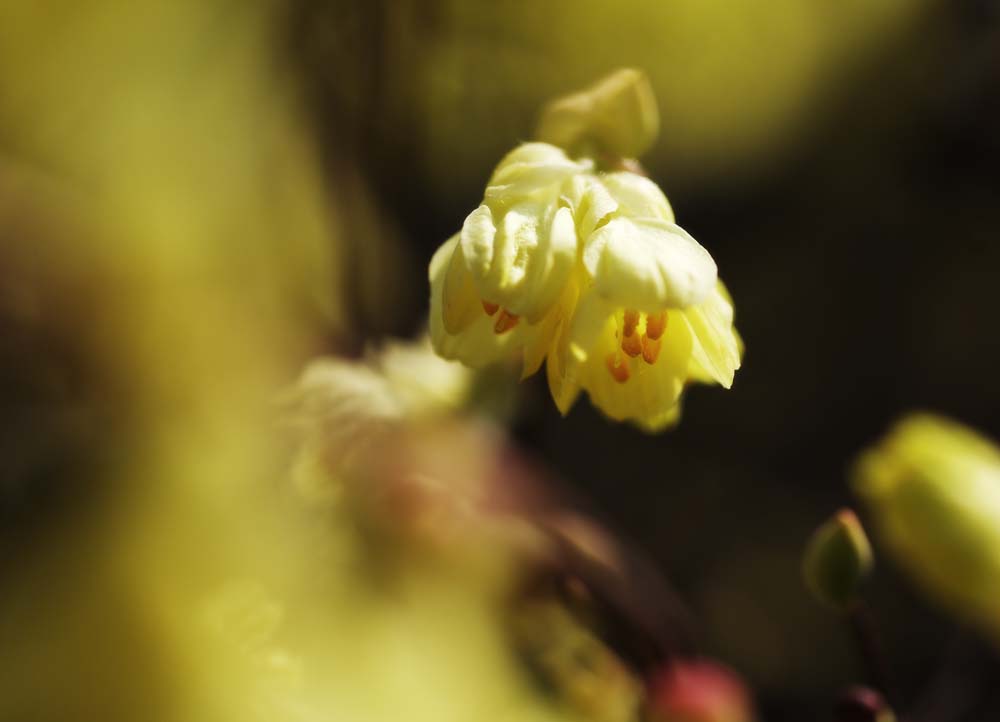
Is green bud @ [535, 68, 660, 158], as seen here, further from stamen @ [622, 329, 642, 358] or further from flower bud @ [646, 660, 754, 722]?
flower bud @ [646, 660, 754, 722]

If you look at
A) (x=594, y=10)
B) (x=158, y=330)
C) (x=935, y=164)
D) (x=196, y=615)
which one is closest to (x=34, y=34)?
(x=158, y=330)

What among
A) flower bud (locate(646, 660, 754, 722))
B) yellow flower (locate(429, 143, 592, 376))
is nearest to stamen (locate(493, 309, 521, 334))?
yellow flower (locate(429, 143, 592, 376))

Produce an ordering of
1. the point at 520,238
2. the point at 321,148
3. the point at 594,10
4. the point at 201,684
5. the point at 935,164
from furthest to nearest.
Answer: the point at 935,164 < the point at 594,10 < the point at 321,148 < the point at 201,684 < the point at 520,238

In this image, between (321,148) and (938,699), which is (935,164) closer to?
(938,699)

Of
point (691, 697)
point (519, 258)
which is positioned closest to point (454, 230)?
point (691, 697)

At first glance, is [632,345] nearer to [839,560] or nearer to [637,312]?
[637,312]

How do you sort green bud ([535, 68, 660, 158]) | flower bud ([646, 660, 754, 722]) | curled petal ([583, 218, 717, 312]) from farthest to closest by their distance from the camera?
flower bud ([646, 660, 754, 722]) → green bud ([535, 68, 660, 158]) → curled petal ([583, 218, 717, 312])
